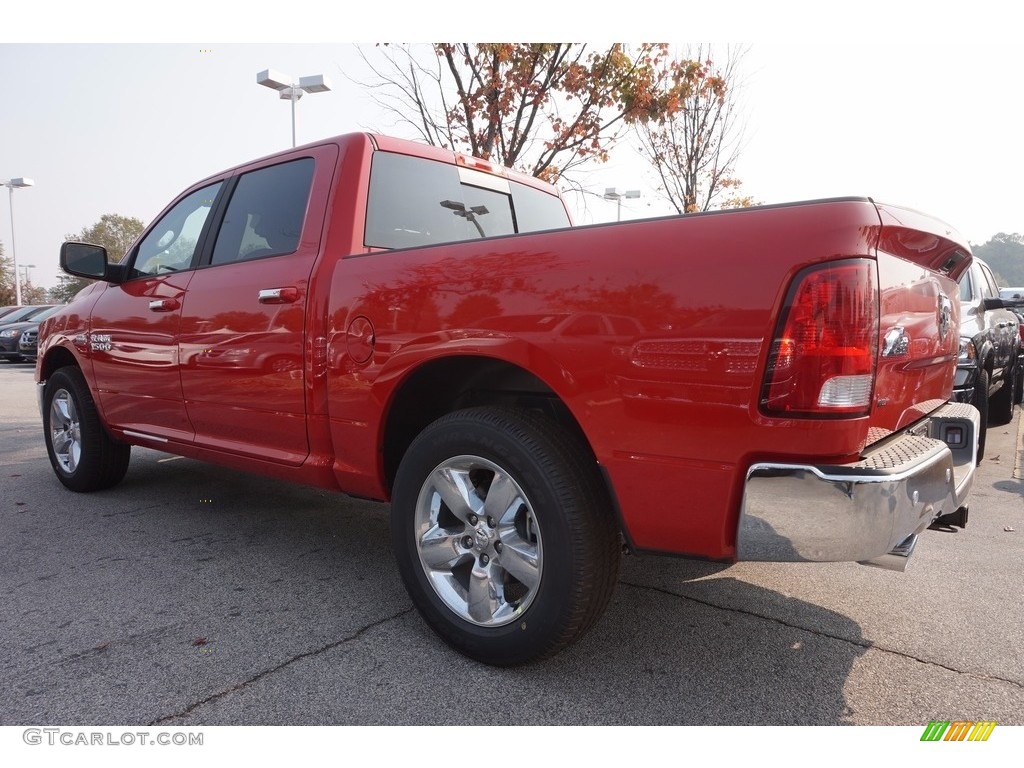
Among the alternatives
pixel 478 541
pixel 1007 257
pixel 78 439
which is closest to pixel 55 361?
pixel 78 439

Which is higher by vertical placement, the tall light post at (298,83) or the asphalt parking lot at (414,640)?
the tall light post at (298,83)

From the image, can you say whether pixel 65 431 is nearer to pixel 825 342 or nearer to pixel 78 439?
pixel 78 439

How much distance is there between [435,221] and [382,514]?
187 cm

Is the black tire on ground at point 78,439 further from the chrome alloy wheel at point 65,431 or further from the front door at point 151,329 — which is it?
the front door at point 151,329

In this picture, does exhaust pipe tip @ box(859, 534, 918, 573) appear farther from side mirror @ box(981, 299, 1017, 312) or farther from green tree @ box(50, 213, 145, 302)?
green tree @ box(50, 213, 145, 302)

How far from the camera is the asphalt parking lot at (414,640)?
228cm

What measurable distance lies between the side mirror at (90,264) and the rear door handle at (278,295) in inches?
66.7

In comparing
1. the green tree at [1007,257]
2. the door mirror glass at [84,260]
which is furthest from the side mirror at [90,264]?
the green tree at [1007,257]

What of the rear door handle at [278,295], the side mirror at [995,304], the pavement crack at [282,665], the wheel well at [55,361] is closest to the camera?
the pavement crack at [282,665]

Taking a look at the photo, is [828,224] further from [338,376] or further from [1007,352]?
[1007,352]

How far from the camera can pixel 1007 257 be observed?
56.5m

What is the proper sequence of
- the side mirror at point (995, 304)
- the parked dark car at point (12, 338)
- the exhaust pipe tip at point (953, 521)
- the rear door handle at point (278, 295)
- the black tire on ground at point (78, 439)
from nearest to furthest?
the exhaust pipe tip at point (953, 521) < the rear door handle at point (278, 295) < the black tire on ground at point (78, 439) < the side mirror at point (995, 304) < the parked dark car at point (12, 338)

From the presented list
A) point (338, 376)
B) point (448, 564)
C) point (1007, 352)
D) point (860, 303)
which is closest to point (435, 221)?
point (338, 376)

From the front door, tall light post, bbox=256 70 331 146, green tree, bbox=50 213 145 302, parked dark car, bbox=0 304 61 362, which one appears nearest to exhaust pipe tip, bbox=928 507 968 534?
the front door
